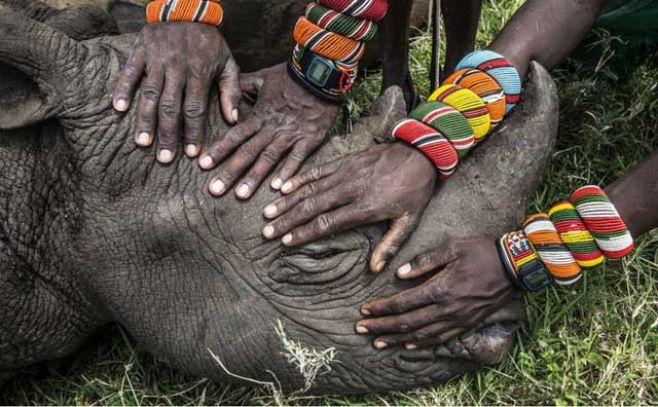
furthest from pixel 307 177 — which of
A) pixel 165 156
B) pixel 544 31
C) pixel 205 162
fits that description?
pixel 544 31

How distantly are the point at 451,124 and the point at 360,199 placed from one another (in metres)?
0.33

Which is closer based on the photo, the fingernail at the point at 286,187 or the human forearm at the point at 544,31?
the fingernail at the point at 286,187

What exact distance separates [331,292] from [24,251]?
89 centimetres

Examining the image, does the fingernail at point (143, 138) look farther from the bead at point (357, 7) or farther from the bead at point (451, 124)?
the bead at point (451, 124)

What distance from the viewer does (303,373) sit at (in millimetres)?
2236

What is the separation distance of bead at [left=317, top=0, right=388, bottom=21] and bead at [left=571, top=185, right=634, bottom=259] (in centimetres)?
79

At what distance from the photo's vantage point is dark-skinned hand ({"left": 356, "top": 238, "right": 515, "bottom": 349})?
2168 millimetres

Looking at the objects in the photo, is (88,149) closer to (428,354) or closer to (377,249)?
(377,249)

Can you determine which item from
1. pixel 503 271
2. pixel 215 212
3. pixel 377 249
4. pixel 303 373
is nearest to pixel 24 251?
pixel 215 212

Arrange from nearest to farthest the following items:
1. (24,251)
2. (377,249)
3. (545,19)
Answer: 1. (377,249)
2. (24,251)
3. (545,19)

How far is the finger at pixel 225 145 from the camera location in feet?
7.26

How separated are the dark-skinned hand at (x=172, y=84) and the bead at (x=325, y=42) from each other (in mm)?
236

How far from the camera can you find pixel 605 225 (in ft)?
7.25

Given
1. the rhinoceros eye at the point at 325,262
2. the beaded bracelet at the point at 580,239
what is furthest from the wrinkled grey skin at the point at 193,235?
the beaded bracelet at the point at 580,239
